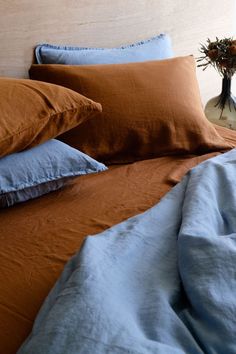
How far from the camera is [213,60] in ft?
6.50

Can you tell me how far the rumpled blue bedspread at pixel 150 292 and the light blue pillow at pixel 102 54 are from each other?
0.84 metres

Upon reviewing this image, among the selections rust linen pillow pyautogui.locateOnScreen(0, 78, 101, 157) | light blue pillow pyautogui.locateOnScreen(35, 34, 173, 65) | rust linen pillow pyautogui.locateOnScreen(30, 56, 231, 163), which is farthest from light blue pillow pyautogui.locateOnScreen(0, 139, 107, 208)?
light blue pillow pyautogui.locateOnScreen(35, 34, 173, 65)

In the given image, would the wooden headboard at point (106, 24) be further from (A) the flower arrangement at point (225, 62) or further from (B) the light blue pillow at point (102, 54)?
(A) the flower arrangement at point (225, 62)

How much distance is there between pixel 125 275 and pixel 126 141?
716 millimetres

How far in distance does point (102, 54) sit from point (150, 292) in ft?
3.70

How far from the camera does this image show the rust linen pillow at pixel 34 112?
105cm

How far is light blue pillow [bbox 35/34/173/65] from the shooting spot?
5.20ft

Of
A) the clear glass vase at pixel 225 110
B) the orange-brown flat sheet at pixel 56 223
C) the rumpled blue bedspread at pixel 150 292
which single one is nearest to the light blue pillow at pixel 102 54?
the clear glass vase at pixel 225 110

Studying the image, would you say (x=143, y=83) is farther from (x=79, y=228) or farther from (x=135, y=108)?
(x=79, y=228)

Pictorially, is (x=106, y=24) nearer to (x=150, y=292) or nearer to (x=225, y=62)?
(x=225, y=62)

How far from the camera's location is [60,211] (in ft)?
3.59

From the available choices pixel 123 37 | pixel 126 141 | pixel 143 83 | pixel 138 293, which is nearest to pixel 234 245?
pixel 138 293

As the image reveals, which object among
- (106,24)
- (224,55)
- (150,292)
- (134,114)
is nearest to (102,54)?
(106,24)

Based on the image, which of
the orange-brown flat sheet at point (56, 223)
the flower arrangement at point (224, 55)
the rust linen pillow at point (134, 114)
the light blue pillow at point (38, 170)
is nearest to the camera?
the orange-brown flat sheet at point (56, 223)
